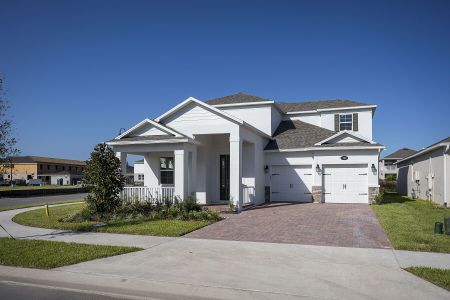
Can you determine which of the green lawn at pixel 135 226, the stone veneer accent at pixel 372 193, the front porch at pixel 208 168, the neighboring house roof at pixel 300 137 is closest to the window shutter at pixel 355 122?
the neighboring house roof at pixel 300 137

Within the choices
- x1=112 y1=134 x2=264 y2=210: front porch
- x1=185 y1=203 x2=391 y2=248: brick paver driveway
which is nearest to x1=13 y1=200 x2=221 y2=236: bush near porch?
x1=185 y1=203 x2=391 y2=248: brick paver driveway

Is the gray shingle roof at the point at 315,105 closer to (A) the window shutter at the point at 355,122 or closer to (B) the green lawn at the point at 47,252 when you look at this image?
(A) the window shutter at the point at 355,122

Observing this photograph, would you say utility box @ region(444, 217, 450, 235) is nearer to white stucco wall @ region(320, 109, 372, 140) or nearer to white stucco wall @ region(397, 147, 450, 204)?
white stucco wall @ region(397, 147, 450, 204)

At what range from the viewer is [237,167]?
17.3 meters

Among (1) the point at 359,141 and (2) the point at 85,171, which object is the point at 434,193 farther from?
(2) the point at 85,171

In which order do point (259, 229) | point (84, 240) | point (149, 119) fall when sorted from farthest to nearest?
point (149, 119) < point (259, 229) < point (84, 240)

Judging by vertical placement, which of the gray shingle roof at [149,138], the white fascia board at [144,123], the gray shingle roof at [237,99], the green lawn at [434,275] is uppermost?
the gray shingle roof at [237,99]

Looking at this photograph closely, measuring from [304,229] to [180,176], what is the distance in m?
7.04

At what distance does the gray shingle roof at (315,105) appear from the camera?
1065 inches

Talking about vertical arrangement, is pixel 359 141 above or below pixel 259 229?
above

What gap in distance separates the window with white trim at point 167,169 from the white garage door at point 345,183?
931 cm

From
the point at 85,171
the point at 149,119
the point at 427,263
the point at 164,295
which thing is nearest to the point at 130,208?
the point at 85,171

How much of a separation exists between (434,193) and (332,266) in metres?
17.6

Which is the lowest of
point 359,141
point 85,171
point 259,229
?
point 259,229
